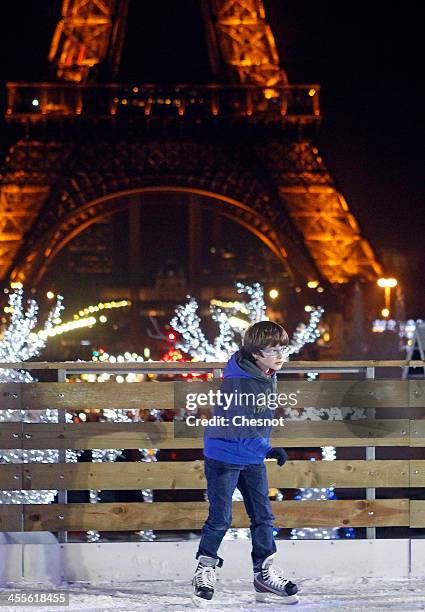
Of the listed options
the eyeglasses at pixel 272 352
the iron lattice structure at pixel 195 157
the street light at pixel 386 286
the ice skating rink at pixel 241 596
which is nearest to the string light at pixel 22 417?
the ice skating rink at pixel 241 596

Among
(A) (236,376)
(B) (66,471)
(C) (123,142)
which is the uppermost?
(C) (123,142)

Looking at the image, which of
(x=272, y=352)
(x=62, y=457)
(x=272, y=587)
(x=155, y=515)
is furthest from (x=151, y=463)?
(x=272, y=352)

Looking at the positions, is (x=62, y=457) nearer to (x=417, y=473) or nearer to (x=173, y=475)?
(x=173, y=475)

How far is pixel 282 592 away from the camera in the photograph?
5.52 meters

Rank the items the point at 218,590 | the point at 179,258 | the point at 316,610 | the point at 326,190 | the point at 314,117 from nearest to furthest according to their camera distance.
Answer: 1. the point at 316,610
2. the point at 218,590
3. the point at 326,190
4. the point at 314,117
5. the point at 179,258

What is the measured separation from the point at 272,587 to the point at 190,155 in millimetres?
30872

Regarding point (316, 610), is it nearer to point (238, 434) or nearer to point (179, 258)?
point (238, 434)

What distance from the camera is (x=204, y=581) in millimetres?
5469

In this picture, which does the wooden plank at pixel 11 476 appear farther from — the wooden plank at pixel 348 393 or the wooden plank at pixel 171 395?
the wooden plank at pixel 348 393

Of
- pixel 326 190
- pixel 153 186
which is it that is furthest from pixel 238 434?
pixel 153 186

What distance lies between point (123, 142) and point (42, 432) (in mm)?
31029

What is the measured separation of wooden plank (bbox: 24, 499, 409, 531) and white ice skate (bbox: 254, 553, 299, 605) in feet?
2.16

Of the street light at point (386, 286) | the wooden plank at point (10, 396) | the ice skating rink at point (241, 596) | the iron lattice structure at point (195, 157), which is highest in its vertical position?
the iron lattice structure at point (195, 157)

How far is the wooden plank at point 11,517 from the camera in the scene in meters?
6.21
